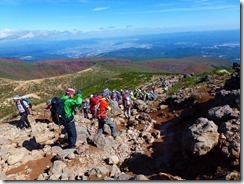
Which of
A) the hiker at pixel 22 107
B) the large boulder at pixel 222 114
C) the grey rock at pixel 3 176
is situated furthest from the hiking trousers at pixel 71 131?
the large boulder at pixel 222 114

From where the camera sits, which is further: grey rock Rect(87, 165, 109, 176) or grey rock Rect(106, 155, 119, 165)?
grey rock Rect(106, 155, 119, 165)

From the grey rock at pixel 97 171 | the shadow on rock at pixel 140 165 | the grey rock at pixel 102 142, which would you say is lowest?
the shadow on rock at pixel 140 165

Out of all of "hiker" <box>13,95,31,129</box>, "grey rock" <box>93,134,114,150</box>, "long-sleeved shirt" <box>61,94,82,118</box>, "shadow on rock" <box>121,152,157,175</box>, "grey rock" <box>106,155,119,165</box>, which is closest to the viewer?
"shadow on rock" <box>121,152,157,175</box>

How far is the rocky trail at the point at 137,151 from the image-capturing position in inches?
400

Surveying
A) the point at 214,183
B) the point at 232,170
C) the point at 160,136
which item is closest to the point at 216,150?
the point at 232,170

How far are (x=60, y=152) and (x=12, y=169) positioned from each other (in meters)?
2.02

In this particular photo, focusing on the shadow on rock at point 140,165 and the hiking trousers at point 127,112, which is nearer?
the shadow on rock at point 140,165

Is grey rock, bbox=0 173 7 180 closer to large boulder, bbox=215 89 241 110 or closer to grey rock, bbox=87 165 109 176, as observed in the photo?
grey rock, bbox=87 165 109 176

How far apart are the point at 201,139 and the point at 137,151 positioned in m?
3.90

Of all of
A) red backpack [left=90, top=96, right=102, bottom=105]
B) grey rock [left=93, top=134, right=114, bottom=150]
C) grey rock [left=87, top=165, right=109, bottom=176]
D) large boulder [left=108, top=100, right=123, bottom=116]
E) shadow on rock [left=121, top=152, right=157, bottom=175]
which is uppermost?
red backpack [left=90, top=96, right=102, bottom=105]

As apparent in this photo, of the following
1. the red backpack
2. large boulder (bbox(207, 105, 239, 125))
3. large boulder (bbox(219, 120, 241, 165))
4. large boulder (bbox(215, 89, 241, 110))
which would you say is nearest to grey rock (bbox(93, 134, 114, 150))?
the red backpack

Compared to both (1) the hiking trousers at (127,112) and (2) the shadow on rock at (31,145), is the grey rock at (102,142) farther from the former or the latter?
(1) the hiking trousers at (127,112)

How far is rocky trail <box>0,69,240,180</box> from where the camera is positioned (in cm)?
1016

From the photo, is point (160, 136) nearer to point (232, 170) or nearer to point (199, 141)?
point (199, 141)
